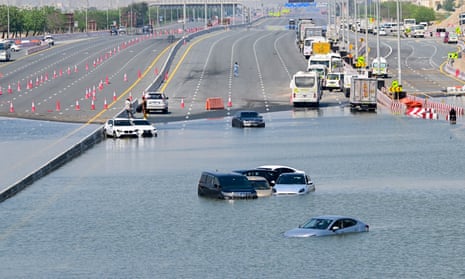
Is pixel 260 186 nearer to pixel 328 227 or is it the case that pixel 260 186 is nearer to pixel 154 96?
pixel 328 227

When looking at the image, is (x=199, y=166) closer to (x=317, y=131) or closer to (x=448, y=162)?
(x=448, y=162)

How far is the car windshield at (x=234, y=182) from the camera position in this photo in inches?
2980

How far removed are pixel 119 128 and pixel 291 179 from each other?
3408cm

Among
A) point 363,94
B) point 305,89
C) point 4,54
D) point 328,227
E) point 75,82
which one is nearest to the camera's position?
point 328,227

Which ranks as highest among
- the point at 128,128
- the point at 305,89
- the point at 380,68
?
the point at 380,68

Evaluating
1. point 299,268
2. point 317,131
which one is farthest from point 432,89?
point 299,268

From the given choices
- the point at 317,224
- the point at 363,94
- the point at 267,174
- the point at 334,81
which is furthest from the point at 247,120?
the point at 317,224

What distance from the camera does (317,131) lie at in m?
116

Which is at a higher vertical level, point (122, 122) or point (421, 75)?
point (421, 75)

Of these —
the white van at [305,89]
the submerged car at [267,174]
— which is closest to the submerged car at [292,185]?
the submerged car at [267,174]

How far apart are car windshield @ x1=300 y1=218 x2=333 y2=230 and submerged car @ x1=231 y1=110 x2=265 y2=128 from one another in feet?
177

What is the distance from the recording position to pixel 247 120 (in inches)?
4695

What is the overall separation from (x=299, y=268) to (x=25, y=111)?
74.7 meters

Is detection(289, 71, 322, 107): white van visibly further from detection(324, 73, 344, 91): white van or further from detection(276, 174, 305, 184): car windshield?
detection(276, 174, 305, 184): car windshield
